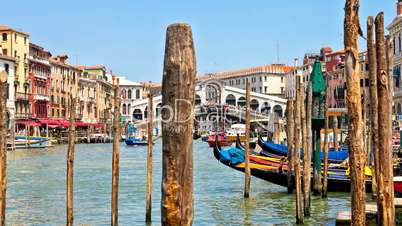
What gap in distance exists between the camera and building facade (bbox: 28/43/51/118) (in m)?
36.2

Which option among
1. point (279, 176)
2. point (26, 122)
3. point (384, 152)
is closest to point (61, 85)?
point (26, 122)

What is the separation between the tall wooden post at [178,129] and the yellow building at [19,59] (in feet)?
104

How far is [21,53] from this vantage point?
1373 inches

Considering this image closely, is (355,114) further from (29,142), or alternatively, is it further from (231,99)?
(231,99)

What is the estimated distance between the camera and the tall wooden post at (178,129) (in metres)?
3.03

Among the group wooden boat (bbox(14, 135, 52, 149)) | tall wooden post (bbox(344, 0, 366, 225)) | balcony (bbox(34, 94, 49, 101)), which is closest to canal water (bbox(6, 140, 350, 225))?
tall wooden post (bbox(344, 0, 366, 225))

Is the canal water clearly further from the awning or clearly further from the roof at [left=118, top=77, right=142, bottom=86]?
the roof at [left=118, top=77, right=142, bottom=86]

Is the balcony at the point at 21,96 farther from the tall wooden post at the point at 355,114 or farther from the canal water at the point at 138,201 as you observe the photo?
the tall wooden post at the point at 355,114

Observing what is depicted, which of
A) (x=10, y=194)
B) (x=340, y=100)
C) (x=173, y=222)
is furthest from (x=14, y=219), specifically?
(x=340, y=100)

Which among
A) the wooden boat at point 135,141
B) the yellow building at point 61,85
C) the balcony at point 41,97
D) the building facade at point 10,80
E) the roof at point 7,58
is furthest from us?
the yellow building at point 61,85

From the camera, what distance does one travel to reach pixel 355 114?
444 centimetres

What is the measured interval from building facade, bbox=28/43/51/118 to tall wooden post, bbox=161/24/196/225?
3381 centimetres

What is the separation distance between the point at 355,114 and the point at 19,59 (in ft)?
105

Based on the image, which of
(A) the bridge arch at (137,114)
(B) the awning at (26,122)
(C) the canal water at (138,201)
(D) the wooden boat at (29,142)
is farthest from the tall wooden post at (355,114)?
(A) the bridge arch at (137,114)
